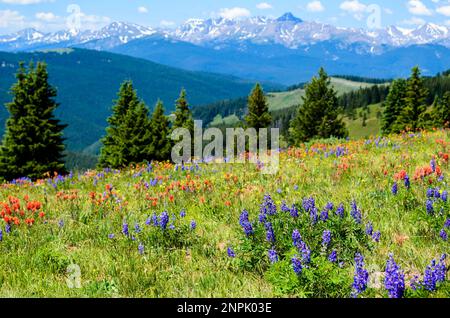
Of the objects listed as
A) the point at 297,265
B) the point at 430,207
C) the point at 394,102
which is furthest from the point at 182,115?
the point at 297,265

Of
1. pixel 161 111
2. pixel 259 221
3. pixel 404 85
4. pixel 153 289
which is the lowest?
pixel 153 289

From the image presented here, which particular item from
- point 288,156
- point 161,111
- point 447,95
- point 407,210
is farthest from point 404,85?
point 407,210

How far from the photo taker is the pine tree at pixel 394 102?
7238 centimetres

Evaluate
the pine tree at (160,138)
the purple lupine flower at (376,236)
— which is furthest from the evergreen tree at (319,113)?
the purple lupine flower at (376,236)

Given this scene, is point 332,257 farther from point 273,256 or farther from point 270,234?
point 270,234

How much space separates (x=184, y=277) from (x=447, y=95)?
237 feet

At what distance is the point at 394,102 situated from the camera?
241 ft

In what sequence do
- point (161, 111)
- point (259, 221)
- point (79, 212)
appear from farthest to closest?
point (161, 111), point (79, 212), point (259, 221)

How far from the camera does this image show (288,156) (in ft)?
39.9

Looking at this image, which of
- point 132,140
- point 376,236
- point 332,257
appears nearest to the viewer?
point 332,257

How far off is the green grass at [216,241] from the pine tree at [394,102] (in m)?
69.1

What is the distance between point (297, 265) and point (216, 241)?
194cm

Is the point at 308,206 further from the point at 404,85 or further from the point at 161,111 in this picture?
the point at 404,85

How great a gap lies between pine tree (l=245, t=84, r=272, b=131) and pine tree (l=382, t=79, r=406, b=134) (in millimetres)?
28898
